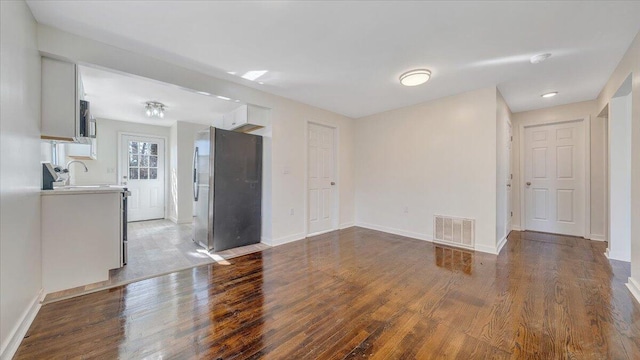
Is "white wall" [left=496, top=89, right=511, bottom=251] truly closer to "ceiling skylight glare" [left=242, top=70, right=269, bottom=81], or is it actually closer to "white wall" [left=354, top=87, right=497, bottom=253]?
"white wall" [left=354, top=87, right=497, bottom=253]

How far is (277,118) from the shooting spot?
12.7 ft

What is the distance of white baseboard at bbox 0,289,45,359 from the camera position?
1414mm

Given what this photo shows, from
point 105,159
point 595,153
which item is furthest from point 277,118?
point 595,153

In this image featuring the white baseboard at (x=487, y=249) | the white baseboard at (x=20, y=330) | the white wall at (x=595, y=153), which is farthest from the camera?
the white wall at (x=595, y=153)

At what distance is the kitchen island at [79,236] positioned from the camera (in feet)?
7.10

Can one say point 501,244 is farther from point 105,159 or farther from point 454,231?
point 105,159

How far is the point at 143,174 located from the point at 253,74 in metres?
4.54

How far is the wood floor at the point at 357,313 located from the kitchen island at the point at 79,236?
1.02 ft

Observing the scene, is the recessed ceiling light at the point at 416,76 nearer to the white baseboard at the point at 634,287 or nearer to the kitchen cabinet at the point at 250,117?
the kitchen cabinet at the point at 250,117

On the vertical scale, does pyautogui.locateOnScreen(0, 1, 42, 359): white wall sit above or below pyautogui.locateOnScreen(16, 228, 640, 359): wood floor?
above

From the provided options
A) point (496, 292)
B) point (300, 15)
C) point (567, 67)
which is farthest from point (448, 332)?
point (567, 67)

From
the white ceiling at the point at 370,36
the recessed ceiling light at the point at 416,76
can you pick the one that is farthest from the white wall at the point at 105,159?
the recessed ceiling light at the point at 416,76

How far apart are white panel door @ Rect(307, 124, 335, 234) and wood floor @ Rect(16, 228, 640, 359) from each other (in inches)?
62.3

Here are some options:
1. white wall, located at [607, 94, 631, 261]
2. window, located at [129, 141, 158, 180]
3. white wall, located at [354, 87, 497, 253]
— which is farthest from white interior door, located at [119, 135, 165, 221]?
white wall, located at [607, 94, 631, 261]
